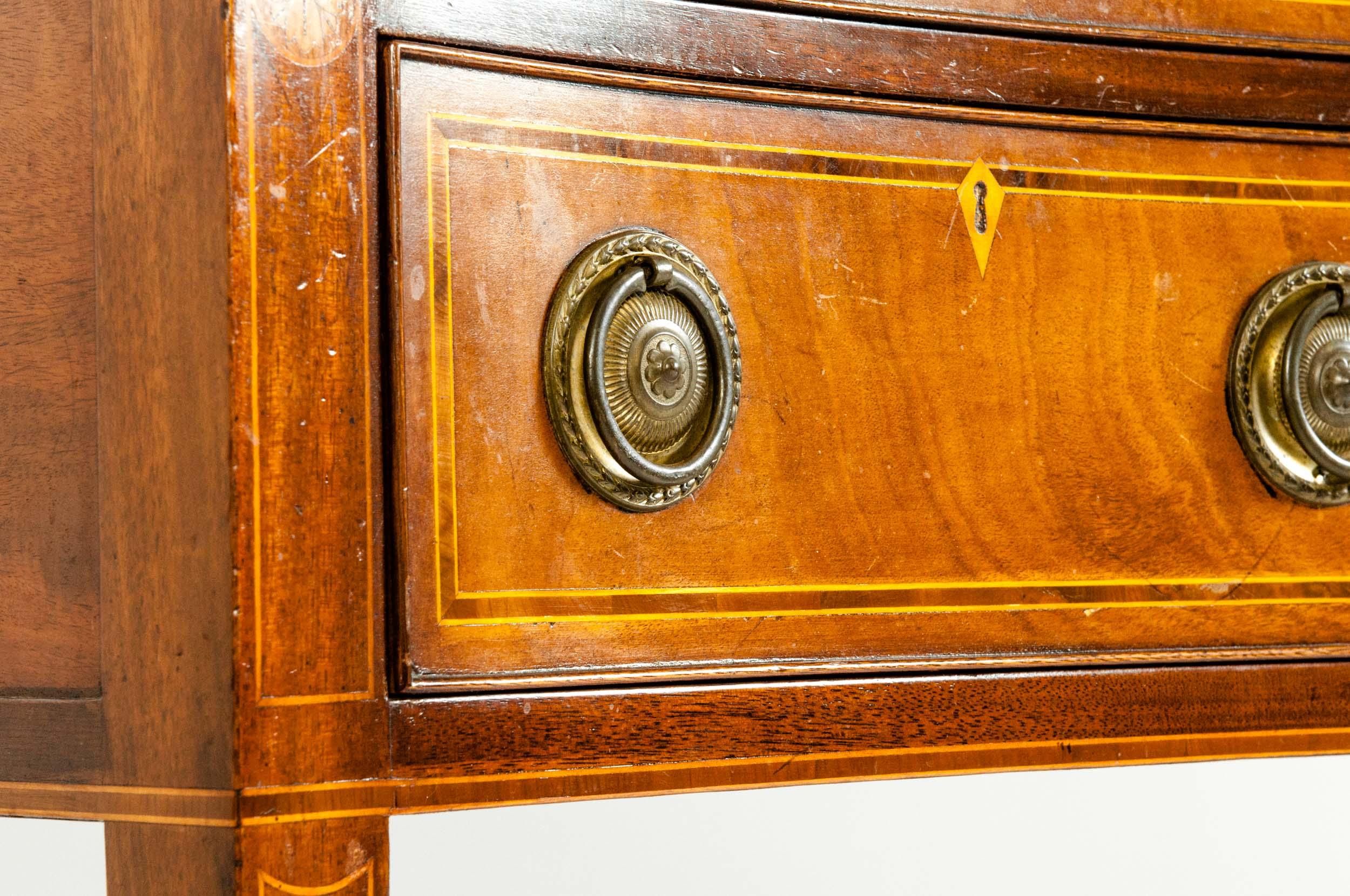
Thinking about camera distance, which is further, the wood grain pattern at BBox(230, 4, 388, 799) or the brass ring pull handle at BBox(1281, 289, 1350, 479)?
the brass ring pull handle at BBox(1281, 289, 1350, 479)

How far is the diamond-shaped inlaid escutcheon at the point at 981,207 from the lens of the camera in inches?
35.3

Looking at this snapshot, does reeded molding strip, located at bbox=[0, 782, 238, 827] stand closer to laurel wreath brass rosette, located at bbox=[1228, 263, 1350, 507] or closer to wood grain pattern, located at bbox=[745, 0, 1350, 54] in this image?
wood grain pattern, located at bbox=[745, 0, 1350, 54]

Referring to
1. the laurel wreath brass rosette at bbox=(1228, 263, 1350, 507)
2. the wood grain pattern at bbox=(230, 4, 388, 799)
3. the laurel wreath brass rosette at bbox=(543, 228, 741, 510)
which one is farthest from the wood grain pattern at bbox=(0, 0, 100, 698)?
the laurel wreath brass rosette at bbox=(1228, 263, 1350, 507)

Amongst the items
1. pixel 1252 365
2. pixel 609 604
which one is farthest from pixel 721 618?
pixel 1252 365

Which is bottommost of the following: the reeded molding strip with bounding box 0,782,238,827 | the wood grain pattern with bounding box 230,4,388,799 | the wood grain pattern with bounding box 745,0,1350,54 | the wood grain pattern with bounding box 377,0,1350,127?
the reeded molding strip with bounding box 0,782,238,827

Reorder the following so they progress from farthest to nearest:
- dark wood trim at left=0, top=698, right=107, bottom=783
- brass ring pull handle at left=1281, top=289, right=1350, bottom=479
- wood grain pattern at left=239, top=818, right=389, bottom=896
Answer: brass ring pull handle at left=1281, top=289, right=1350, bottom=479 → dark wood trim at left=0, top=698, right=107, bottom=783 → wood grain pattern at left=239, top=818, right=389, bottom=896

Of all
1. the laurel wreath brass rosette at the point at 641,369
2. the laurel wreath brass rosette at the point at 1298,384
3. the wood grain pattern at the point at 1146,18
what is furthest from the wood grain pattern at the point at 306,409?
the laurel wreath brass rosette at the point at 1298,384

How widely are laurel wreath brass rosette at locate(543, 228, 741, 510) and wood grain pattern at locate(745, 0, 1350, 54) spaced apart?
17 cm

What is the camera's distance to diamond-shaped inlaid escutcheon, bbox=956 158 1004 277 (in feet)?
2.94

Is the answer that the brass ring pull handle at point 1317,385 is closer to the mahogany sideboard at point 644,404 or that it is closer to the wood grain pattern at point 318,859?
the mahogany sideboard at point 644,404

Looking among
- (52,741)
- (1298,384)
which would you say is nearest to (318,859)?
(52,741)

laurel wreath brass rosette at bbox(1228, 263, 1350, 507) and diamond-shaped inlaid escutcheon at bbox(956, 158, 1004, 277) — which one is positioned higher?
diamond-shaped inlaid escutcheon at bbox(956, 158, 1004, 277)

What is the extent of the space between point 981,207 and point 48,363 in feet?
1.82

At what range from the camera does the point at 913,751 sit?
0.87 metres
